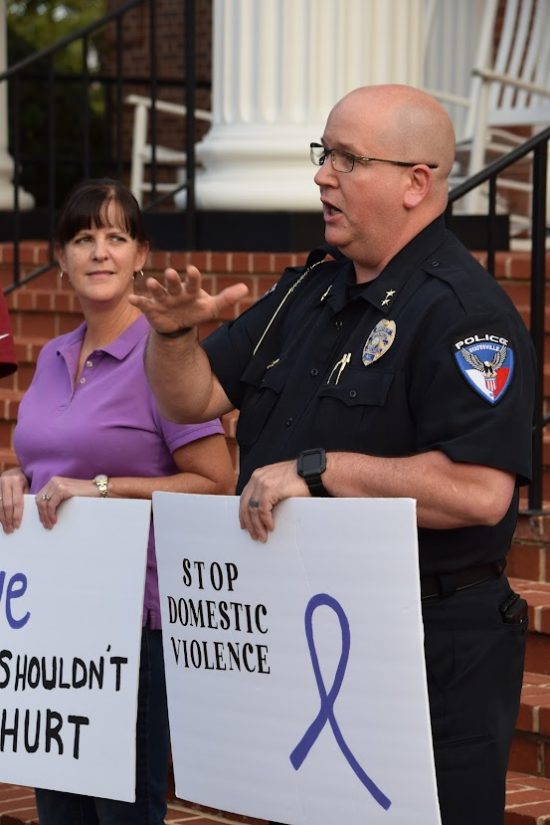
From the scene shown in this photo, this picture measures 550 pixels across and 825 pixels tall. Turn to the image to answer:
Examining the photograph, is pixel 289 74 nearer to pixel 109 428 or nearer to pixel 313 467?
pixel 109 428

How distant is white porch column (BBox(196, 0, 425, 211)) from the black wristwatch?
4.52m

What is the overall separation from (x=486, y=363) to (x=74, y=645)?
133 centimetres

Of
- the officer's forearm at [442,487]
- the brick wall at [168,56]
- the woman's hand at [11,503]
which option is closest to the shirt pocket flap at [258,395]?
the officer's forearm at [442,487]

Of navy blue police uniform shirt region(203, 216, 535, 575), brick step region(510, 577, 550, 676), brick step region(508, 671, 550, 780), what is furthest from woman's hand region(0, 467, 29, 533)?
brick step region(510, 577, 550, 676)

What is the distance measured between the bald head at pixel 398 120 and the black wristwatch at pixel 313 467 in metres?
0.56

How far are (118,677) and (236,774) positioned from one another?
513 mm

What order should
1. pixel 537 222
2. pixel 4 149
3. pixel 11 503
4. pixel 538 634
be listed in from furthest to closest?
pixel 4 149 < pixel 537 222 < pixel 538 634 < pixel 11 503

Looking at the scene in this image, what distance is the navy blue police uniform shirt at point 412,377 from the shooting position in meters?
2.93

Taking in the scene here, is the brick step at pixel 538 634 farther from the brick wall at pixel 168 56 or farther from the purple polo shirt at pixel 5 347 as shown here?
the brick wall at pixel 168 56

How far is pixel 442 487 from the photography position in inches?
115

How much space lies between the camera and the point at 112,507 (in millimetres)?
3709

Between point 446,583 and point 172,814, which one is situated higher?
point 446,583

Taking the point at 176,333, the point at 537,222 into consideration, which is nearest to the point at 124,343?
the point at 176,333

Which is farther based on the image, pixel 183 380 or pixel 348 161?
pixel 183 380
